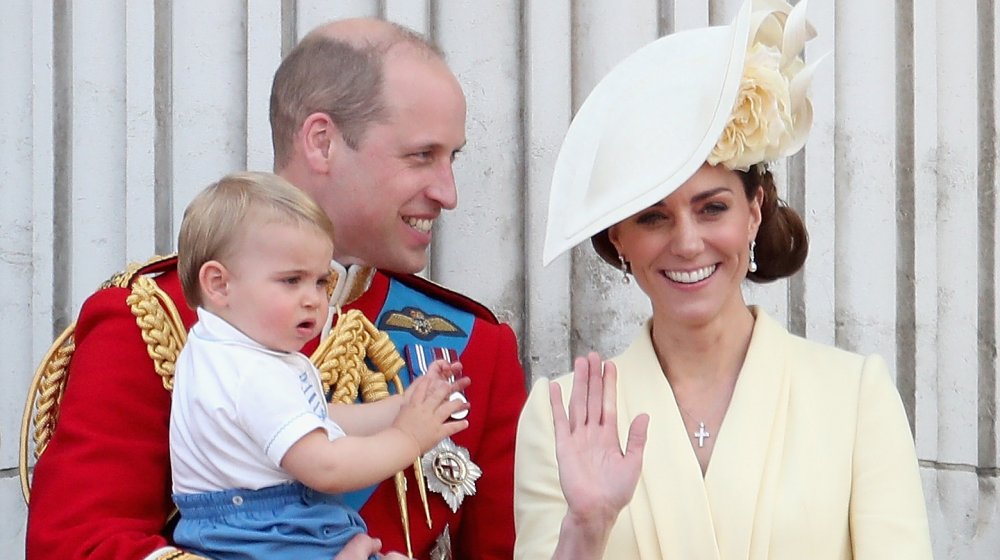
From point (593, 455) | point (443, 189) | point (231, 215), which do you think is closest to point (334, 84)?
point (443, 189)

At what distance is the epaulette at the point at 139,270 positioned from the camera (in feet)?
9.53

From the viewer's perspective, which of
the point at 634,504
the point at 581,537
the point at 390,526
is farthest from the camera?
the point at 390,526

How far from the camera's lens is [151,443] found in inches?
109

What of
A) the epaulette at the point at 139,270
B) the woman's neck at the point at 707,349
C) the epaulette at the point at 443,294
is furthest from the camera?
the epaulette at the point at 443,294

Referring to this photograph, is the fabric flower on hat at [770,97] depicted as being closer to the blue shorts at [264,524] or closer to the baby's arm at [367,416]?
the baby's arm at [367,416]

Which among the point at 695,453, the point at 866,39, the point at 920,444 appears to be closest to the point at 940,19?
the point at 866,39

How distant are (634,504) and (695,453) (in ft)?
0.42

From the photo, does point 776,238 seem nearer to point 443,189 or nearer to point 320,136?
point 443,189

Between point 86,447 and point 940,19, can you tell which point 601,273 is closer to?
point 940,19

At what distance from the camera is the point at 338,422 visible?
2721 millimetres

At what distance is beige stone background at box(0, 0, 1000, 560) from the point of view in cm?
347

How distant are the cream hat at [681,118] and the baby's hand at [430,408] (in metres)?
0.26

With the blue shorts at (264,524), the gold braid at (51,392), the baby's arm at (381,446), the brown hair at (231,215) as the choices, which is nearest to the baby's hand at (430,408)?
the baby's arm at (381,446)

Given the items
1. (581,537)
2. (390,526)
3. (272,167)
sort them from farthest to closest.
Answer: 1. (272,167)
2. (390,526)
3. (581,537)
